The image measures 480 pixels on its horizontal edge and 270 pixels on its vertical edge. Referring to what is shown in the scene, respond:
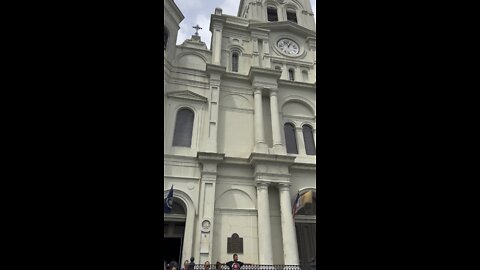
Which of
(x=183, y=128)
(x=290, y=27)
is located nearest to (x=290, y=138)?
(x=183, y=128)

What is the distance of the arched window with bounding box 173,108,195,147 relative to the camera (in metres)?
14.0

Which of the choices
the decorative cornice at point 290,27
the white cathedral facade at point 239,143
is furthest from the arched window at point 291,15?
the white cathedral facade at point 239,143

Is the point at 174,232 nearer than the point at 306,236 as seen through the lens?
Yes

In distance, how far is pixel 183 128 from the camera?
47.3 ft

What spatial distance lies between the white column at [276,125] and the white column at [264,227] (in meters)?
2.14

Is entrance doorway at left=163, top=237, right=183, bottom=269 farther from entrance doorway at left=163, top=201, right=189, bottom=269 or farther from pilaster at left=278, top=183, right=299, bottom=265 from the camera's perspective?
pilaster at left=278, top=183, right=299, bottom=265

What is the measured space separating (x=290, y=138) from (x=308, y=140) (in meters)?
1.05

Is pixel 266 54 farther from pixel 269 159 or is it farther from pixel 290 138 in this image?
pixel 269 159

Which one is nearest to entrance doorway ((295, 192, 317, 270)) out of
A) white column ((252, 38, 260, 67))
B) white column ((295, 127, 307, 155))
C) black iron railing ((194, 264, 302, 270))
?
black iron railing ((194, 264, 302, 270))
